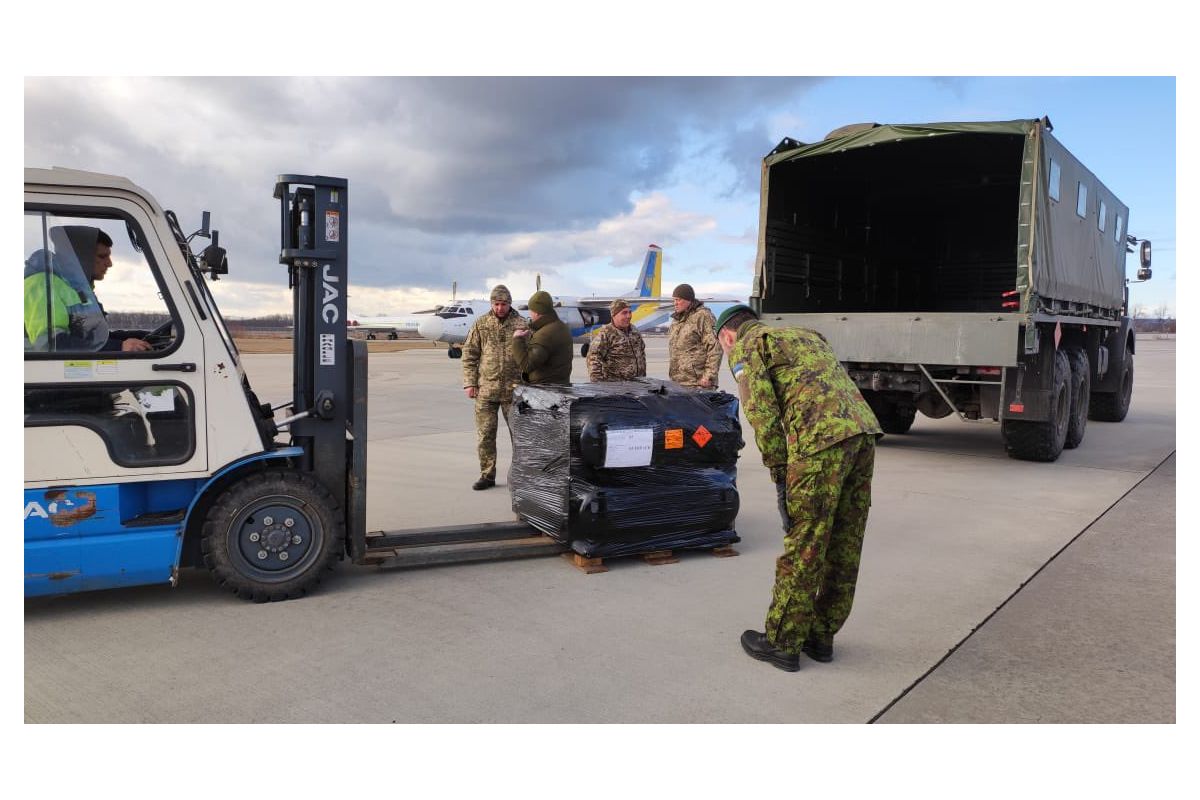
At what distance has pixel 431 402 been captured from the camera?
48.3ft


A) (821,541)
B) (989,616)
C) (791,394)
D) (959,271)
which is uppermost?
(959,271)

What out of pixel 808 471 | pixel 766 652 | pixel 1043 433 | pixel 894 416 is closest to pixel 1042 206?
pixel 1043 433

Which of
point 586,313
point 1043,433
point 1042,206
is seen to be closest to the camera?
point 1042,206

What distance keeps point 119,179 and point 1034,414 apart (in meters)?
8.40

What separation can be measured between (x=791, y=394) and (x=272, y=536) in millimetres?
2779

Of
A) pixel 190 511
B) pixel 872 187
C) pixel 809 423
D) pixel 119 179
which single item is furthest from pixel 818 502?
pixel 872 187

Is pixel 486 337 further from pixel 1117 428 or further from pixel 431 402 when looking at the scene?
pixel 1117 428

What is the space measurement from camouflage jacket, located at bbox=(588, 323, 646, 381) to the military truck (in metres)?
2.90

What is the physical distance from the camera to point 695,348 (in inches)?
308

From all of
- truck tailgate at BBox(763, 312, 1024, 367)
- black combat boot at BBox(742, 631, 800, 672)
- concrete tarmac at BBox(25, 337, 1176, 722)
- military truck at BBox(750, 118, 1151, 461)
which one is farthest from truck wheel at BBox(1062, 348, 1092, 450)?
black combat boot at BBox(742, 631, 800, 672)

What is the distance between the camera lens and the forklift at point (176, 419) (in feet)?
12.9

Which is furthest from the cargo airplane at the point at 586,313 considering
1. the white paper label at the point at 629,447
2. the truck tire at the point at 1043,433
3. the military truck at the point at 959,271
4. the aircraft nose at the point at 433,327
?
the white paper label at the point at 629,447

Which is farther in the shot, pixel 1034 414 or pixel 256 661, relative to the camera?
pixel 1034 414

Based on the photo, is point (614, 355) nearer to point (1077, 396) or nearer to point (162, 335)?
point (162, 335)
